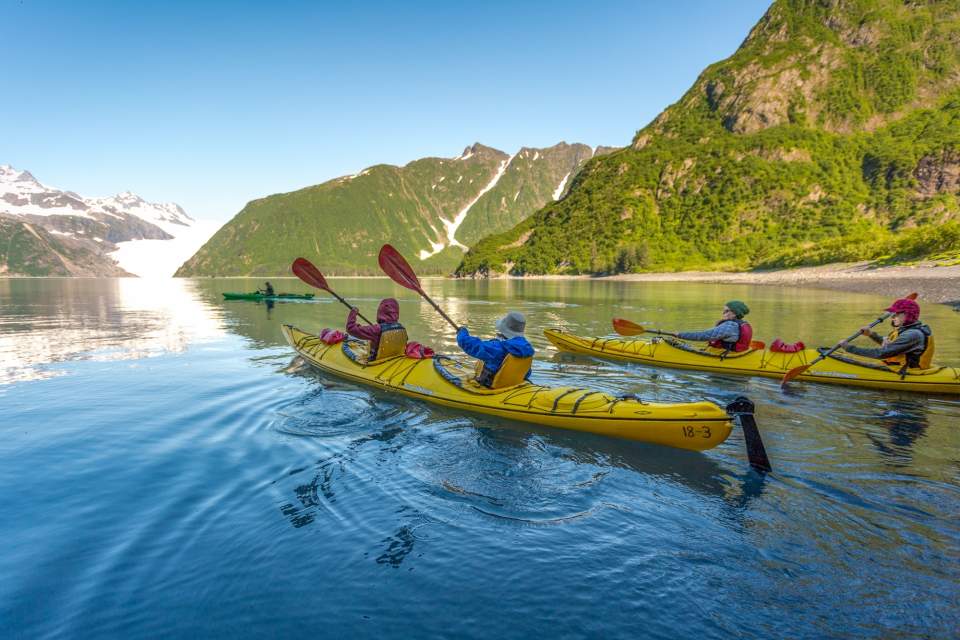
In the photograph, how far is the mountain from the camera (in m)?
119

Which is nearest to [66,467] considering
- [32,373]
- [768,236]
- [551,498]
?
[551,498]

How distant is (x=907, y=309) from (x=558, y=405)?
993 centimetres

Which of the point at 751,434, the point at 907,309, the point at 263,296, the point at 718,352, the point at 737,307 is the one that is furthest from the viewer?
the point at 263,296

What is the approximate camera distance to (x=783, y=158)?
138750 millimetres

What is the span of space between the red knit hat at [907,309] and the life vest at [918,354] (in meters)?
0.31

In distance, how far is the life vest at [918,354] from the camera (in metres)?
13.0

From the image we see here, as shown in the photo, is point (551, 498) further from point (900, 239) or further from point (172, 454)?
point (900, 239)

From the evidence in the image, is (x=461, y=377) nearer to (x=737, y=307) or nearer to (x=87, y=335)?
(x=737, y=307)

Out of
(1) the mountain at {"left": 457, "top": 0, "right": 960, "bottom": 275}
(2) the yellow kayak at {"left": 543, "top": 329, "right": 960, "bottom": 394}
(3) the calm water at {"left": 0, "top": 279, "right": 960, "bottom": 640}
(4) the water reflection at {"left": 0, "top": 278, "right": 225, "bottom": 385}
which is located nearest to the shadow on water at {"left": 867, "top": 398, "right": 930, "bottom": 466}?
(3) the calm water at {"left": 0, "top": 279, "right": 960, "bottom": 640}

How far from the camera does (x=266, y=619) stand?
4695mm

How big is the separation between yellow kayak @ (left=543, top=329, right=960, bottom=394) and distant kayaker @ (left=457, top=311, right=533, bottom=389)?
7968 mm

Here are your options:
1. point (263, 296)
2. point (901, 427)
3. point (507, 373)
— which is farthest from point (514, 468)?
point (263, 296)

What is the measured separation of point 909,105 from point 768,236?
232ft

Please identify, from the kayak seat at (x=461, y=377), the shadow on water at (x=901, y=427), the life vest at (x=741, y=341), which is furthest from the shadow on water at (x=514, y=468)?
the life vest at (x=741, y=341)
